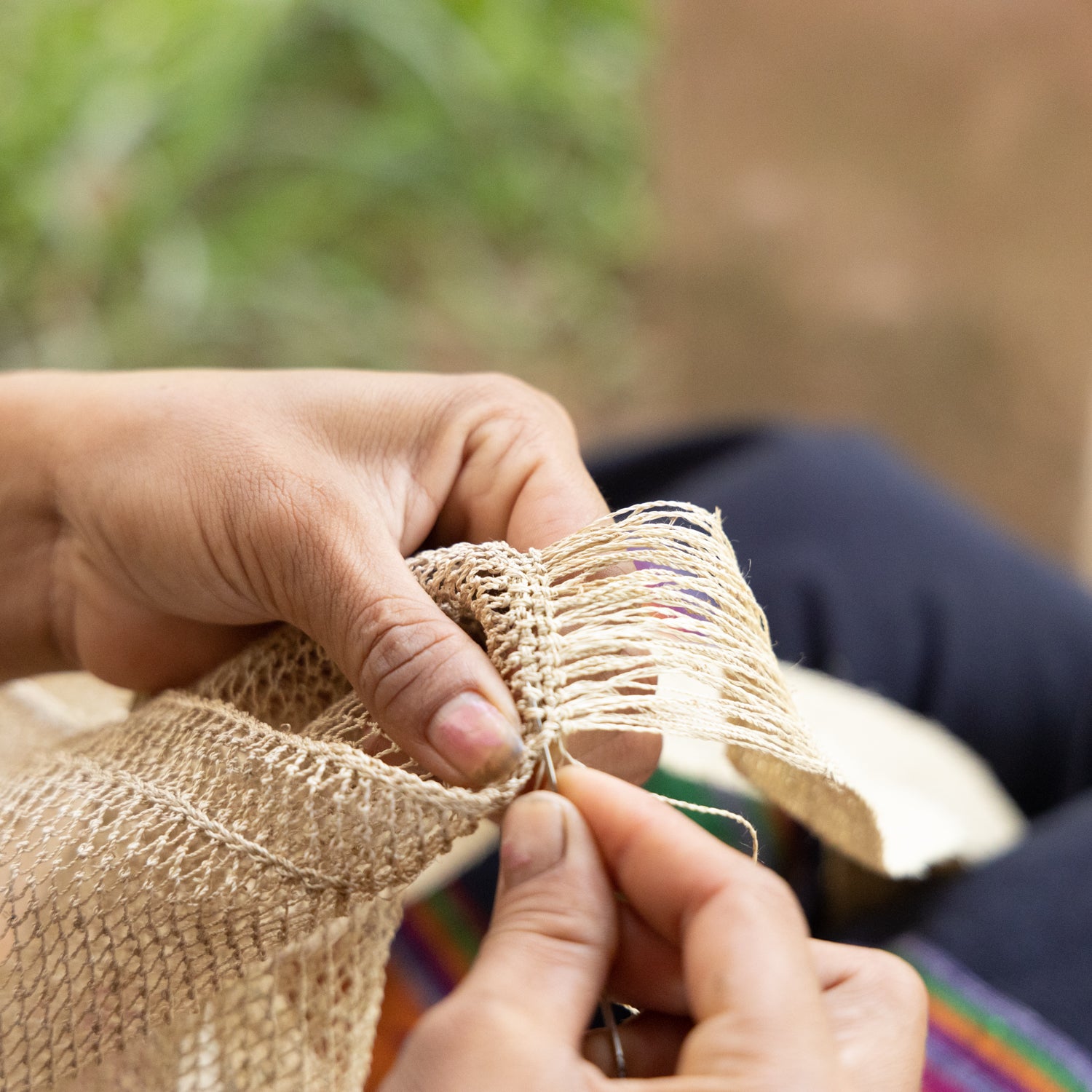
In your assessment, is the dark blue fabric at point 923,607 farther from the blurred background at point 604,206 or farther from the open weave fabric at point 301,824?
the blurred background at point 604,206

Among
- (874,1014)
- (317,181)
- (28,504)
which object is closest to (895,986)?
(874,1014)

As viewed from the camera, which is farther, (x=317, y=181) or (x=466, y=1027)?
(x=317, y=181)

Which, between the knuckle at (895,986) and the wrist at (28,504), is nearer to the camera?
the knuckle at (895,986)

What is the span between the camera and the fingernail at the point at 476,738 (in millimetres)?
356

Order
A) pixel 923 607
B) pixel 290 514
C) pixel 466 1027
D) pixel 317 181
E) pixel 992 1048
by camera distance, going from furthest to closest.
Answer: pixel 317 181 < pixel 923 607 < pixel 992 1048 < pixel 290 514 < pixel 466 1027

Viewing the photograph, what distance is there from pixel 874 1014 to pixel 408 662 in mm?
194

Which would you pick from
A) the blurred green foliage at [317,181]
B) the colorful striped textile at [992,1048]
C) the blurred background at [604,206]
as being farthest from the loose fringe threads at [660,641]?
the blurred green foliage at [317,181]

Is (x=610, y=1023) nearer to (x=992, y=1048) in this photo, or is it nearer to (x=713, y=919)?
(x=713, y=919)

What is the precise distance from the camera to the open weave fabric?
37cm

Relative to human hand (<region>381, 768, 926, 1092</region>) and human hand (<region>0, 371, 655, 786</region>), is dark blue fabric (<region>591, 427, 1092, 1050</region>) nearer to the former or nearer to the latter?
human hand (<region>0, 371, 655, 786</region>)

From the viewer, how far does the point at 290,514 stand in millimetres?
408

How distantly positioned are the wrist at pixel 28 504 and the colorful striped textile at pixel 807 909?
271 millimetres

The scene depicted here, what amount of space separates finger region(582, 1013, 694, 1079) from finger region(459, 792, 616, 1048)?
0.11ft

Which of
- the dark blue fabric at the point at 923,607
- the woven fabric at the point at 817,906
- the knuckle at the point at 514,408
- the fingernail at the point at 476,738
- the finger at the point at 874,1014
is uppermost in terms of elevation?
the knuckle at the point at 514,408
